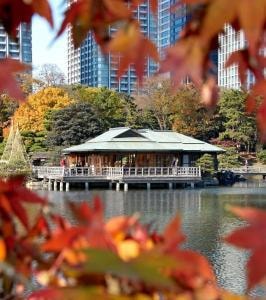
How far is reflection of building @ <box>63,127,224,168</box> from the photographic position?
25.8 m

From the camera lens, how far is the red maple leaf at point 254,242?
0.48m

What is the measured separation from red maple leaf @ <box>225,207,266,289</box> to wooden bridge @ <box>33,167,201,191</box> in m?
23.0

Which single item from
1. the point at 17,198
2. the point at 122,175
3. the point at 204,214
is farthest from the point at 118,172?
the point at 17,198

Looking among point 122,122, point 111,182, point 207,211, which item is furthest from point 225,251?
point 122,122

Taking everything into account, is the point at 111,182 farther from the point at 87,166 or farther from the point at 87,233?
the point at 87,233

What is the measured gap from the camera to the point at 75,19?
0.68 m

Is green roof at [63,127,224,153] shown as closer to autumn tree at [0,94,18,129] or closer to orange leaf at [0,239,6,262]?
autumn tree at [0,94,18,129]

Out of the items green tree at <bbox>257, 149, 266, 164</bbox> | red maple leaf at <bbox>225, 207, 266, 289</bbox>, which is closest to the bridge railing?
green tree at <bbox>257, 149, 266, 164</bbox>

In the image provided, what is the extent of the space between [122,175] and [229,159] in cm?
1091

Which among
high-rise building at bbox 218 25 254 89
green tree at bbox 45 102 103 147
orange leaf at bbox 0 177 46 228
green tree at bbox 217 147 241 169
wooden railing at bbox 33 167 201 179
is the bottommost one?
wooden railing at bbox 33 167 201 179

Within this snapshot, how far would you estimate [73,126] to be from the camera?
31188 millimetres

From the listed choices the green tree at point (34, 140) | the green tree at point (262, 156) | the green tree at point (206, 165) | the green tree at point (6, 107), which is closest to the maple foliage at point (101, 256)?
the green tree at point (6, 107)

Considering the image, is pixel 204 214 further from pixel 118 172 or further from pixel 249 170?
pixel 249 170

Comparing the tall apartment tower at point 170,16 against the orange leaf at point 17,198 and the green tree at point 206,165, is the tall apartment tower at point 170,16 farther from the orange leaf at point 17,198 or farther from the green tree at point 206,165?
the green tree at point 206,165
